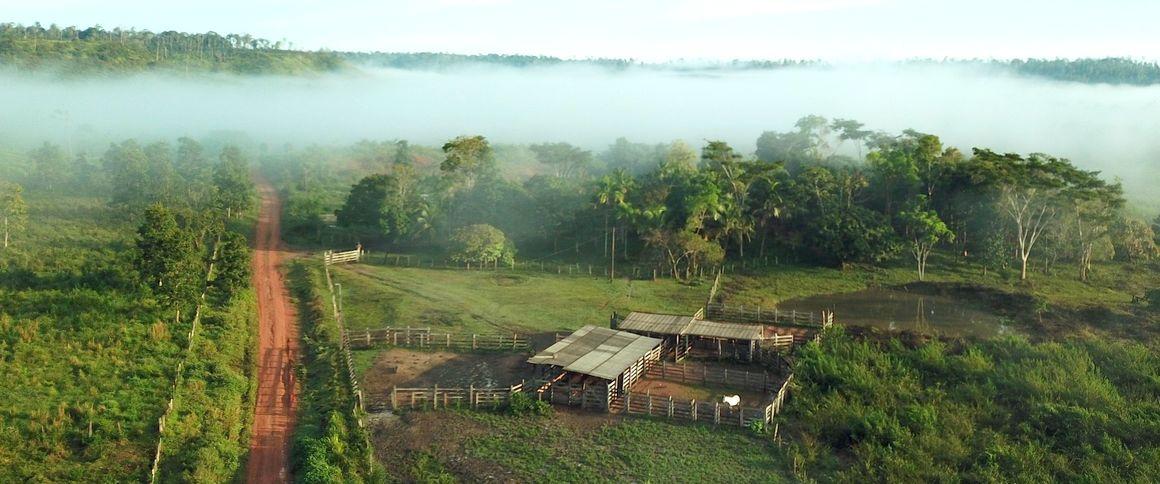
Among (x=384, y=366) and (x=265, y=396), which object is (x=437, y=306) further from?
(x=265, y=396)

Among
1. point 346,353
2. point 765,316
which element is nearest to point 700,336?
point 765,316

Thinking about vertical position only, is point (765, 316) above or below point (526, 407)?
above

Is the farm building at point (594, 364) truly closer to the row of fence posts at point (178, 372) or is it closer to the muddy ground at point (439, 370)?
the muddy ground at point (439, 370)

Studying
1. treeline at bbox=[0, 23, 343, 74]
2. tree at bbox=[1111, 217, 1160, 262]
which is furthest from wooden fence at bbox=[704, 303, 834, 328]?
treeline at bbox=[0, 23, 343, 74]

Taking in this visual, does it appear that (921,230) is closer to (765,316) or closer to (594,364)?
Result: (765,316)

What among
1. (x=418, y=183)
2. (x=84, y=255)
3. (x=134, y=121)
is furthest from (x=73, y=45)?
(x=84, y=255)

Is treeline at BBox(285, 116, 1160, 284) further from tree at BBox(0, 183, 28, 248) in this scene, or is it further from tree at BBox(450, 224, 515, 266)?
tree at BBox(0, 183, 28, 248)

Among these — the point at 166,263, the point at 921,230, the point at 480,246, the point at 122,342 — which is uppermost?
the point at 921,230

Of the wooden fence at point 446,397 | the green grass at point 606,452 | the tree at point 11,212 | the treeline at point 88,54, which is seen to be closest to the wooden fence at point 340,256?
the tree at point 11,212
